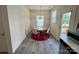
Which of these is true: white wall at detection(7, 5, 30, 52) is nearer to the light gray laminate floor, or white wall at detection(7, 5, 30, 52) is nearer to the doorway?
the light gray laminate floor

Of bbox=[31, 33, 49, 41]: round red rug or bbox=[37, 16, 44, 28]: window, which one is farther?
bbox=[31, 33, 49, 41]: round red rug

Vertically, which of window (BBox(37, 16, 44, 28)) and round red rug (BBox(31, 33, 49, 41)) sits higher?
window (BBox(37, 16, 44, 28))

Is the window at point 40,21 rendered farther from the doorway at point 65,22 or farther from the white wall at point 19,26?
the doorway at point 65,22

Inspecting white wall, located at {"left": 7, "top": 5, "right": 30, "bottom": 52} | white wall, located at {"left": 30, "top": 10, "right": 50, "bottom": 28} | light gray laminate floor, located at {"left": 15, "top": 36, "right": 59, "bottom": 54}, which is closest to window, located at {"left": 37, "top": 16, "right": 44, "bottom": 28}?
white wall, located at {"left": 30, "top": 10, "right": 50, "bottom": 28}

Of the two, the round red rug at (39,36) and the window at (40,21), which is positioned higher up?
the window at (40,21)

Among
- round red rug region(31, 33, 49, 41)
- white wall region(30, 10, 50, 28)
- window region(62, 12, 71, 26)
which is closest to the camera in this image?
window region(62, 12, 71, 26)

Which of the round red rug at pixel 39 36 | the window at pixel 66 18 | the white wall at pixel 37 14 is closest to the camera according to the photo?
the window at pixel 66 18

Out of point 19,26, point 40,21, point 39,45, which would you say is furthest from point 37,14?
point 39,45

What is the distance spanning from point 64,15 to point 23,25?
3.84 ft

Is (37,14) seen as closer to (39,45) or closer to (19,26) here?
(19,26)

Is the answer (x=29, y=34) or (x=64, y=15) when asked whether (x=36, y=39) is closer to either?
(x=29, y=34)

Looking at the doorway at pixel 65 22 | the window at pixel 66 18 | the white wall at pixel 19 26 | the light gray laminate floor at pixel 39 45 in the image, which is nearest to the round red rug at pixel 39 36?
the light gray laminate floor at pixel 39 45

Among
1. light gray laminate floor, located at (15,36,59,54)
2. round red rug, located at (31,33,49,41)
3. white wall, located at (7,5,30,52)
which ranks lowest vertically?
light gray laminate floor, located at (15,36,59,54)
